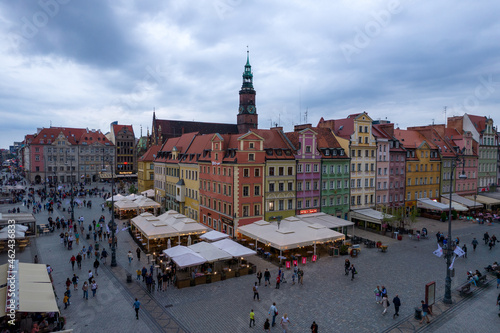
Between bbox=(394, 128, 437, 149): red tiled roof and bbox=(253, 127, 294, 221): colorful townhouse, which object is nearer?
bbox=(253, 127, 294, 221): colorful townhouse

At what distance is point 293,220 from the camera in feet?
127

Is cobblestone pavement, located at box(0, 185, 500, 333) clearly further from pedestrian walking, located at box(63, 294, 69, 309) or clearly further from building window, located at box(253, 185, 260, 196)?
building window, located at box(253, 185, 260, 196)

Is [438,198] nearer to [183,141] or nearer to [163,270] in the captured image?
[183,141]

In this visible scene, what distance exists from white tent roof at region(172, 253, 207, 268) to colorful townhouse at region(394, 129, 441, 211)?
4439 centimetres

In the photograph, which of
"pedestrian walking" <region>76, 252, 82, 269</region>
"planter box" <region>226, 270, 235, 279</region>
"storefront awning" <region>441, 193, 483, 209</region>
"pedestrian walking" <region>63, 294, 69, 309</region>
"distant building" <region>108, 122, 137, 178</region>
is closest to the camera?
"pedestrian walking" <region>63, 294, 69, 309</region>

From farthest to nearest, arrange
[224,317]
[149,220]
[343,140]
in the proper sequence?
[343,140]
[149,220]
[224,317]

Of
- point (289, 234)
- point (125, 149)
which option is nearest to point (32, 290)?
point (289, 234)

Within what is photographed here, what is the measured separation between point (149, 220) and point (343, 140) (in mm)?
30580

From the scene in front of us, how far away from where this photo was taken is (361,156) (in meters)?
51.7

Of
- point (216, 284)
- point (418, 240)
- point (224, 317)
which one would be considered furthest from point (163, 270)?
point (418, 240)

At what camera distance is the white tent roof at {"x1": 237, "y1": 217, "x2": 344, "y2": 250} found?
1257 inches

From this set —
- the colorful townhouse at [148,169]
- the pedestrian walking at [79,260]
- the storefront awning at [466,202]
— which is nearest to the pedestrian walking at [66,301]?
the pedestrian walking at [79,260]

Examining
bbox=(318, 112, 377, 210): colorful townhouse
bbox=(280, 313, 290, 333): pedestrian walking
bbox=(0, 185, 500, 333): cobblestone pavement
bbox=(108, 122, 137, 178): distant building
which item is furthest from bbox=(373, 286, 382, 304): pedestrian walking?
bbox=(108, 122, 137, 178): distant building

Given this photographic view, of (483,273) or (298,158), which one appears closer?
(483,273)
